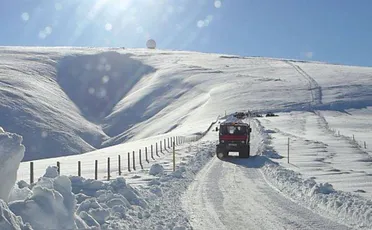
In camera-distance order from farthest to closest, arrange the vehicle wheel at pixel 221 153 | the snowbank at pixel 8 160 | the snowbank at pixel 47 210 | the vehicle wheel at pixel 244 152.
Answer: the vehicle wheel at pixel 221 153 < the vehicle wheel at pixel 244 152 < the snowbank at pixel 8 160 < the snowbank at pixel 47 210

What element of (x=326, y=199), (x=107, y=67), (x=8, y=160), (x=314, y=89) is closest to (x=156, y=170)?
(x=326, y=199)

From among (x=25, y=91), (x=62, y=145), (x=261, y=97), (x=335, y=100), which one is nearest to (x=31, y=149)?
(x=62, y=145)

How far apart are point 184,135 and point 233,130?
26452mm

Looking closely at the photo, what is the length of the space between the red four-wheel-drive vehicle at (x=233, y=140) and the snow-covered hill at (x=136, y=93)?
31.9 meters

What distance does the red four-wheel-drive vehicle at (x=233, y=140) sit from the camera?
32.8 metres

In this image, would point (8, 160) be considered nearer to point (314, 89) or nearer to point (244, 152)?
point (244, 152)

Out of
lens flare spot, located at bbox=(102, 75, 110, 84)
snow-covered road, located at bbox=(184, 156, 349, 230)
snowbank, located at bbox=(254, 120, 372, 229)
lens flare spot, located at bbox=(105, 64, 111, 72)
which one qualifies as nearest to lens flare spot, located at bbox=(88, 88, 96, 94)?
lens flare spot, located at bbox=(102, 75, 110, 84)

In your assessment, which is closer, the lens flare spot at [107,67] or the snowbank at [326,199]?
the snowbank at [326,199]

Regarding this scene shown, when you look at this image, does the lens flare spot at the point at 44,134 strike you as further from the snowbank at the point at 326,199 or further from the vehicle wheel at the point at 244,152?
the snowbank at the point at 326,199

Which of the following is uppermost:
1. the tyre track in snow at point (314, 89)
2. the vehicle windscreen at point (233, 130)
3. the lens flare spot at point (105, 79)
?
the lens flare spot at point (105, 79)

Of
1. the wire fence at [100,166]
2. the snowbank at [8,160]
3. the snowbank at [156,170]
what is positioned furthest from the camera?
the snowbank at [156,170]

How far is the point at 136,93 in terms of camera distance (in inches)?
5615

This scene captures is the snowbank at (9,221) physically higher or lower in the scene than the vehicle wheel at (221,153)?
higher

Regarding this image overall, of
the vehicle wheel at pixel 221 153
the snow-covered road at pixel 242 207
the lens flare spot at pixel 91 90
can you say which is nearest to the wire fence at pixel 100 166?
the vehicle wheel at pixel 221 153
